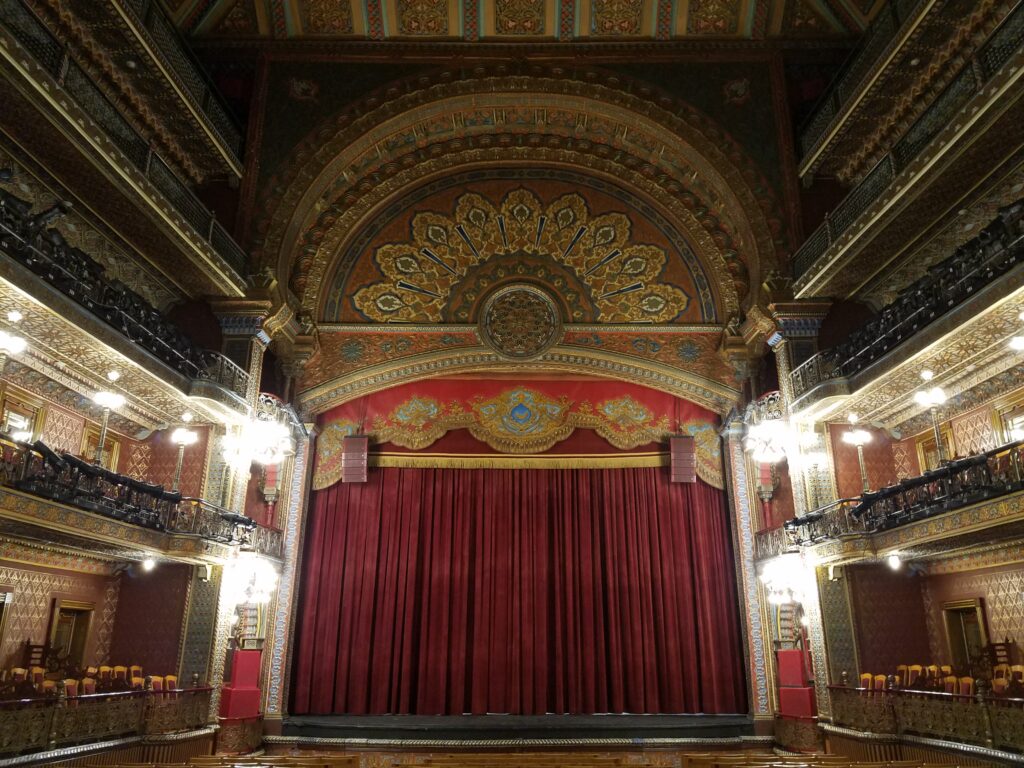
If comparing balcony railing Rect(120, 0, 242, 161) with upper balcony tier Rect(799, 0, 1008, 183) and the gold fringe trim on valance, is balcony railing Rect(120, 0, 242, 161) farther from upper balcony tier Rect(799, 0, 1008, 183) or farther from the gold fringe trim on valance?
upper balcony tier Rect(799, 0, 1008, 183)

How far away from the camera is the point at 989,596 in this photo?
39.4 feet

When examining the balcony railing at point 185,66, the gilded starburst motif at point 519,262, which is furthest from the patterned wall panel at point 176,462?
the balcony railing at point 185,66

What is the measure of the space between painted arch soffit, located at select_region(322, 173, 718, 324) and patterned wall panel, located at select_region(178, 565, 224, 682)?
229 inches

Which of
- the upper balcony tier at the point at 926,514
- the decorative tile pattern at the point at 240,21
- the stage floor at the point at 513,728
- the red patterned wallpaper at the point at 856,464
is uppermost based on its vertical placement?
the decorative tile pattern at the point at 240,21

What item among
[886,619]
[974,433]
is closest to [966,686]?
[886,619]

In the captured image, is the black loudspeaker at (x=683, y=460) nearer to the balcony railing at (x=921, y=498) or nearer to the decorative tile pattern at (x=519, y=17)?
the balcony railing at (x=921, y=498)

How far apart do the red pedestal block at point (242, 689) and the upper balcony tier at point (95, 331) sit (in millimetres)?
4066

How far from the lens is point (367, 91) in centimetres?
1466

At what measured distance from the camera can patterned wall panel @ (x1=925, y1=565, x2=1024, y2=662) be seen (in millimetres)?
11633

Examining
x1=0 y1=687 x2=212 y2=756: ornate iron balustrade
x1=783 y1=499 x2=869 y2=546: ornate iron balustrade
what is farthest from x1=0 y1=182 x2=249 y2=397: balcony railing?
x1=783 y1=499 x2=869 y2=546: ornate iron balustrade

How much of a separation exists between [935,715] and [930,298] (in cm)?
540

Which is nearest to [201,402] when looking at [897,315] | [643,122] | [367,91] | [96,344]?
[96,344]

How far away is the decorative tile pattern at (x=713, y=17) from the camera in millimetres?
14453

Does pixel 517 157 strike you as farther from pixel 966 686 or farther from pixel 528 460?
pixel 966 686
